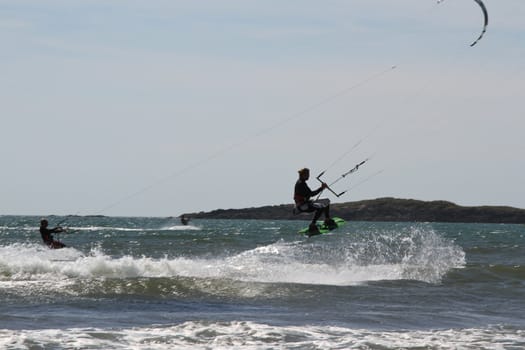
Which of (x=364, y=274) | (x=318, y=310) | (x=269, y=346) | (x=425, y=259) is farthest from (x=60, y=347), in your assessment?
(x=425, y=259)

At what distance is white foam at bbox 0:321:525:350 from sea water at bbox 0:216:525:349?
0.06ft

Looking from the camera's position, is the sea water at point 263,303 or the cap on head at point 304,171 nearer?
the sea water at point 263,303

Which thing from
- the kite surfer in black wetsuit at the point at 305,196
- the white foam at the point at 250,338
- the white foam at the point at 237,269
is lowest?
the white foam at the point at 250,338

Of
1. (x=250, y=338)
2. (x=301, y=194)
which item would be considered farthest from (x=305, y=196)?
(x=250, y=338)

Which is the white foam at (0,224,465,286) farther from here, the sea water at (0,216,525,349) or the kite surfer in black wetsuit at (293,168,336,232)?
the kite surfer in black wetsuit at (293,168,336,232)

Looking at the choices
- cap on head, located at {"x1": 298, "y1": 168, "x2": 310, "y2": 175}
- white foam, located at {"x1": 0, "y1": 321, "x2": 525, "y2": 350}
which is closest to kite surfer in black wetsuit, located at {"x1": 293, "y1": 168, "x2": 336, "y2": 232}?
cap on head, located at {"x1": 298, "y1": 168, "x2": 310, "y2": 175}

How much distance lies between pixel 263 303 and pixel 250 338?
177 inches

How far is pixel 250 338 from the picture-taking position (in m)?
12.9

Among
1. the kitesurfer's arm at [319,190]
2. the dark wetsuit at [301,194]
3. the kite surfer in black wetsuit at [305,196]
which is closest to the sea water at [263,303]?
the kite surfer in black wetsuit at [305,196]

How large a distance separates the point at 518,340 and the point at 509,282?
34.2ft

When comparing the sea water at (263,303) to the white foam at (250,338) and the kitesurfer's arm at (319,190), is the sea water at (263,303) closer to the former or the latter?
the white foam at (250,338)

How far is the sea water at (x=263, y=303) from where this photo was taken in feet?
42.4

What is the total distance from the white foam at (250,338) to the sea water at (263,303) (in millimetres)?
17

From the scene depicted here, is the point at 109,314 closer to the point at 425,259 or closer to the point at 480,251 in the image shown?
the point at 425,259
